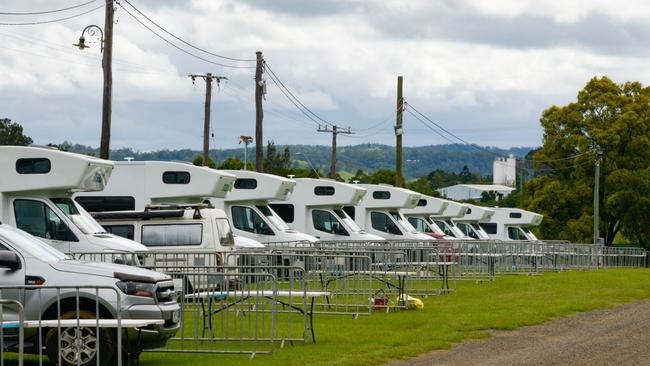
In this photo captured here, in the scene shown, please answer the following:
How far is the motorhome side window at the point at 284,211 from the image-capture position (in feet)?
123

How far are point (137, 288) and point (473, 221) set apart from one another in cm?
4262

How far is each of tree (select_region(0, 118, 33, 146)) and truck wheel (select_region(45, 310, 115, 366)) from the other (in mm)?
74623

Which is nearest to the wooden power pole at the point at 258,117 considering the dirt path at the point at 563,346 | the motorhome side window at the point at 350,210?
the motorhome side window at the point at 350,210

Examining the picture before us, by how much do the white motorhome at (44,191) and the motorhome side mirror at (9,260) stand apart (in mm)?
7713

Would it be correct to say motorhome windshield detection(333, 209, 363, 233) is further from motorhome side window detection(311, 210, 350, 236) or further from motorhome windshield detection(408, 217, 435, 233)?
motorhome windshield detection(408, 217, 435, 233)

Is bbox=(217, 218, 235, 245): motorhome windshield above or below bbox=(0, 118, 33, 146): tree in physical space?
below

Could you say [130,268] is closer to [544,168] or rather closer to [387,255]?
[387,255]

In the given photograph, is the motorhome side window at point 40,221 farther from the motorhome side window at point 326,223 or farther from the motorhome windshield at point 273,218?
the motorhome side window at point 326,223

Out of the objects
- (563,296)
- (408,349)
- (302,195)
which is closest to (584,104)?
(302,195)

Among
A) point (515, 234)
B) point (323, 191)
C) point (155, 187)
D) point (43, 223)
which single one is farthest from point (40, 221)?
point (515, 234)

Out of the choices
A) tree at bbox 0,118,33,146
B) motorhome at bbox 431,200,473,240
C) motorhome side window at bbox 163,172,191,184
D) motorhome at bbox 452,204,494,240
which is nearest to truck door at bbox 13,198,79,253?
motorhome side window at bbox 163,172,191,184

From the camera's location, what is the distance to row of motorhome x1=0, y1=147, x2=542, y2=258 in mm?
21984

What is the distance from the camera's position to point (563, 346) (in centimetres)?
1595

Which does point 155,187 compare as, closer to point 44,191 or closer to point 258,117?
point 44,191
